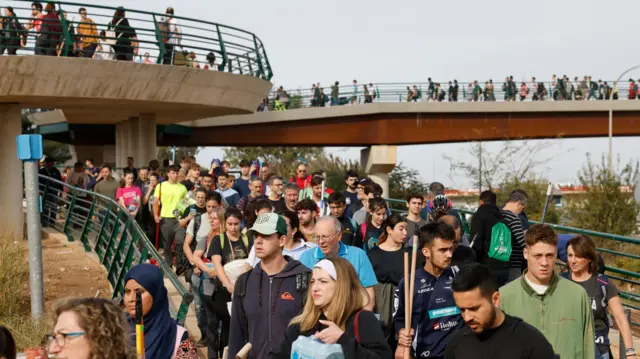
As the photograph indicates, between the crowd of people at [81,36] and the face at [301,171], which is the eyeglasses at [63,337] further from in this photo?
the crowd of people at [81,36]

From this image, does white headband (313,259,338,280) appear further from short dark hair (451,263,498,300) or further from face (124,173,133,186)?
face (124,173,133,186)

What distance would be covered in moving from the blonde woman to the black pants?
17.8 ft

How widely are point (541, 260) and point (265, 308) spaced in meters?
1.85

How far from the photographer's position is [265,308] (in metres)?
6.40

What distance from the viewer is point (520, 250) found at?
997 cm

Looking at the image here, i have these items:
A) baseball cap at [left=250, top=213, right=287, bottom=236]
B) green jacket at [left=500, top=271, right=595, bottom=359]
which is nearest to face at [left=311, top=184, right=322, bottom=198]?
baseball cap at [left=250, top=213, right=287, bottom=236]

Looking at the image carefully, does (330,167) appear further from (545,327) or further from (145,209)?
(545,327)

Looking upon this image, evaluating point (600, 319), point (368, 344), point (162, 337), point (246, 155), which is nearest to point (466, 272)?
point (368, 344)

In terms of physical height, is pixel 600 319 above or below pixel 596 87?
below

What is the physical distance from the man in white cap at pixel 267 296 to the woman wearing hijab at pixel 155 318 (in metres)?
1.03

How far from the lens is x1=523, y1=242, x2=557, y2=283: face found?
6129 mm

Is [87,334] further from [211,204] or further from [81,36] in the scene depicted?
[81,36]

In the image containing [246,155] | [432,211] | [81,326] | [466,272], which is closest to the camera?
[81,326]

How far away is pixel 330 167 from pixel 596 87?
14.6 m
